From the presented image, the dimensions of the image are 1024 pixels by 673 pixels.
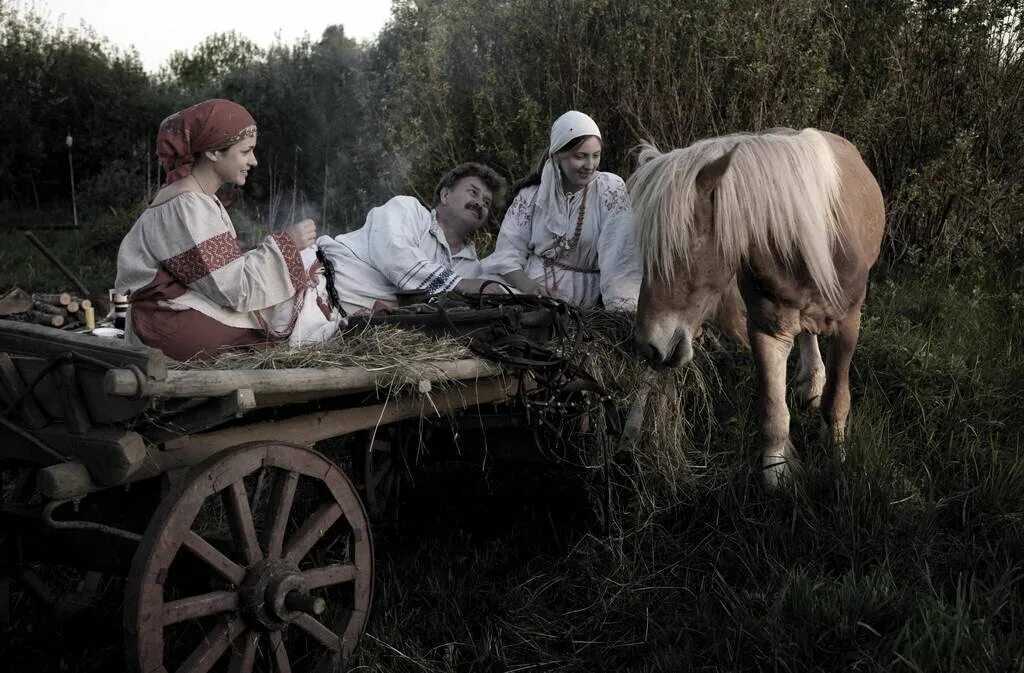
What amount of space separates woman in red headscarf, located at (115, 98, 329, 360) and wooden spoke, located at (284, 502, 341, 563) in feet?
2.16

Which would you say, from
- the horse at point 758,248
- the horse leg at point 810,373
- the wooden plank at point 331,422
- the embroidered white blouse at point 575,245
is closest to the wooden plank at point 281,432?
the wooden plank at point 331,422

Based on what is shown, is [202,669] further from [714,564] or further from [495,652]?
[714,564]

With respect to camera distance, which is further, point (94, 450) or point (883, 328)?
point (883, 328)

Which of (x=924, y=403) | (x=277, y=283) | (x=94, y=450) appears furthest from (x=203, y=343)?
(x=924, y=403)

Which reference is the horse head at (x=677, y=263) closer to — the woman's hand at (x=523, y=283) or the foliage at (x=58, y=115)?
the woman's hand at (x=523, y=283)

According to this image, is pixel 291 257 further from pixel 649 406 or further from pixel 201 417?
pixel 649 406

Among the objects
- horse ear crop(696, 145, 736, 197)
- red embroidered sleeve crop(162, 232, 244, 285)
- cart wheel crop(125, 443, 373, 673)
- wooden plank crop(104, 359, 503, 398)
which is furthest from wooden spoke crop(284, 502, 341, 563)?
horse ear crop(696, 145, 736, 197)

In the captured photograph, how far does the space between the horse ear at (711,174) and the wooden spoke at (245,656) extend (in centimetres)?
224

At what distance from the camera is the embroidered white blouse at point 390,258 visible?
4410 mm

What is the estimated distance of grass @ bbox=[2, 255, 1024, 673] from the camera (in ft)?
9.49

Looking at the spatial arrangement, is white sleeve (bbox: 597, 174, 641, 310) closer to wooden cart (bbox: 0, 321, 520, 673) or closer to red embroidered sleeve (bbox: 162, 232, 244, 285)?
wooden cart (bbox: 0, 321, 520, 673)

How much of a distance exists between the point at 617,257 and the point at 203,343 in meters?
2.16

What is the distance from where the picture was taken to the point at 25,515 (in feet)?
9.65

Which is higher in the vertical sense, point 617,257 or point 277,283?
point 277,283
